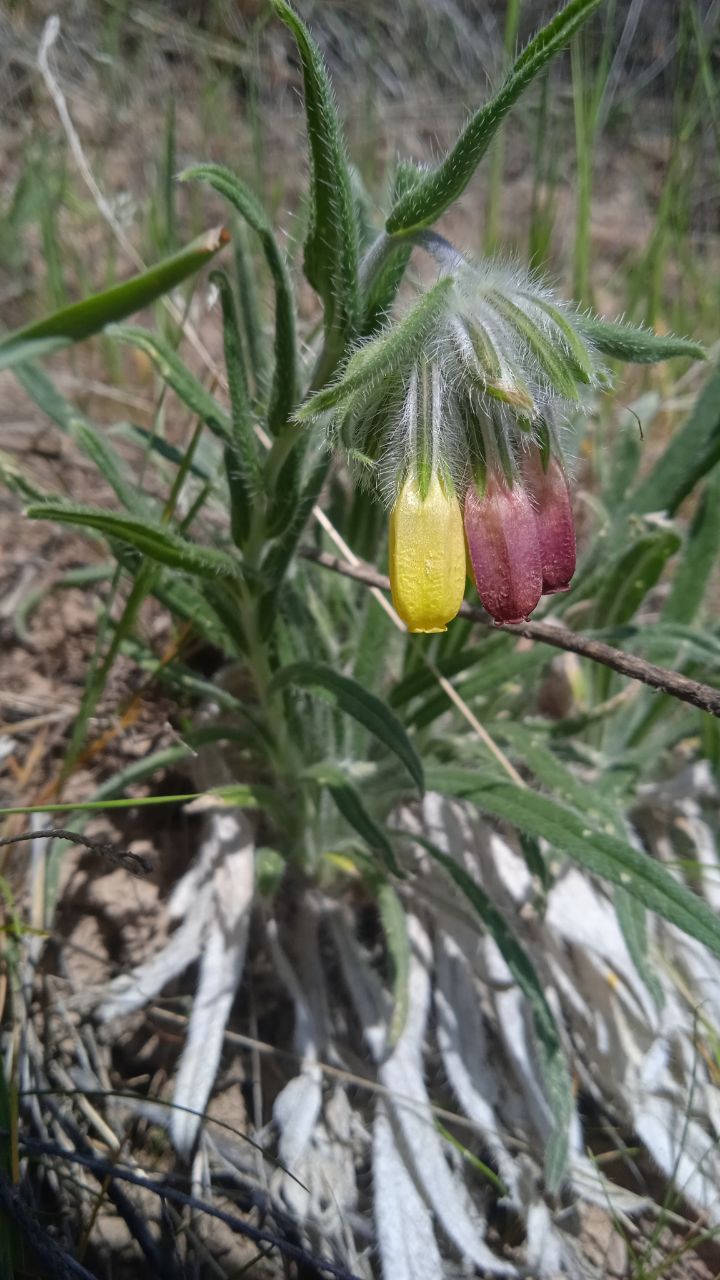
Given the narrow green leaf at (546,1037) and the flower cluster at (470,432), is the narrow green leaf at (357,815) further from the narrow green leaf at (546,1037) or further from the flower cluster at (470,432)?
the flower cluster at (470,432)

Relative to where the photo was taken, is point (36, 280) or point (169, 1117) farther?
point (36, 280)

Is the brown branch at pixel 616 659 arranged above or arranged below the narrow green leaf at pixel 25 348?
below

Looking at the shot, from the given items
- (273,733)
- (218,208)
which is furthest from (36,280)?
(273,733)

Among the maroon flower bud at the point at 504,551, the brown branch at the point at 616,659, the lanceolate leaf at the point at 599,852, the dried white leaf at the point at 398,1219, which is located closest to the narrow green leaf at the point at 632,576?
the brown branch at the point at 616,659

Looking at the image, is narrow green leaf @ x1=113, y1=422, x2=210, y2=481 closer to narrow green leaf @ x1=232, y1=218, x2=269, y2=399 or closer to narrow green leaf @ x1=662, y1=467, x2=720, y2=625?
narrow green leaf @ x1=232, y1=218, x2=269, y2=399

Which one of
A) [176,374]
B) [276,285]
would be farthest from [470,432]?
[176,374]

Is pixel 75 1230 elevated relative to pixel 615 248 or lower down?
lower down

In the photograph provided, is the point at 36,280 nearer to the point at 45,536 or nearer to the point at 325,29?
the point at 45,536
